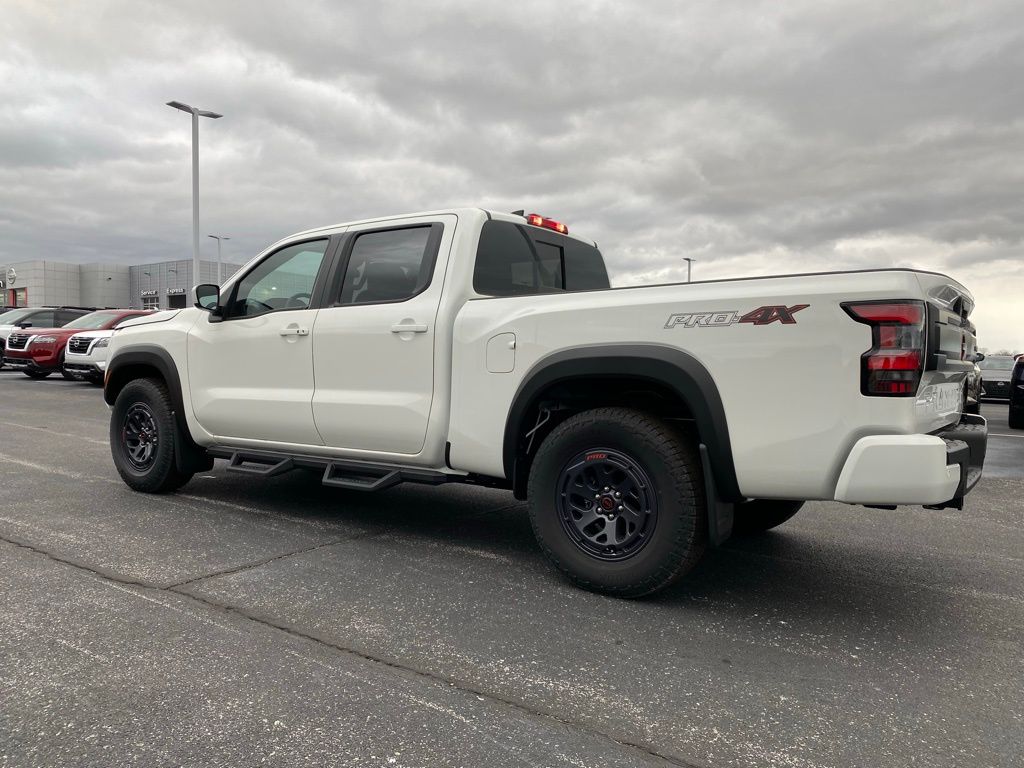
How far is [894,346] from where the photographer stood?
2977 mm

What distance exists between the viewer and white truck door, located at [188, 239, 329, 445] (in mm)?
4855

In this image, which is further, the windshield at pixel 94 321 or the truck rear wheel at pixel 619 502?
the windshield at pixel 94 321

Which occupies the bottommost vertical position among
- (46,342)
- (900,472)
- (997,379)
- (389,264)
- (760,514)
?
(760,514)

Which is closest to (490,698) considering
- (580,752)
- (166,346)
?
(580,752)

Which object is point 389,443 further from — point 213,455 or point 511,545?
point 213,455

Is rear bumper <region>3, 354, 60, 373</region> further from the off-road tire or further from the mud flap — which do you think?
the mud flap

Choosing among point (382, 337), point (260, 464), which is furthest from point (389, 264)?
point (260, 464)

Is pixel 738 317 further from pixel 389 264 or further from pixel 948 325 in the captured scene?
pixel 389 264

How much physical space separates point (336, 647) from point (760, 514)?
276 centimetres

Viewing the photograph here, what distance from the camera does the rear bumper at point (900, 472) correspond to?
293cm

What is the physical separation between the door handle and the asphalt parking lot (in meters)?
1.22

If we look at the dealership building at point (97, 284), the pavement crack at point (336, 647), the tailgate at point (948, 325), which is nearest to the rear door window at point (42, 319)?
the pavement crack at point (336, 647)

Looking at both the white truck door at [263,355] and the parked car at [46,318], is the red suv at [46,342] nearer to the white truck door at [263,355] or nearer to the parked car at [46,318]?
the parked car at [46,318]

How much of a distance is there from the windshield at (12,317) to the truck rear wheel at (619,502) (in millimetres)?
20647
